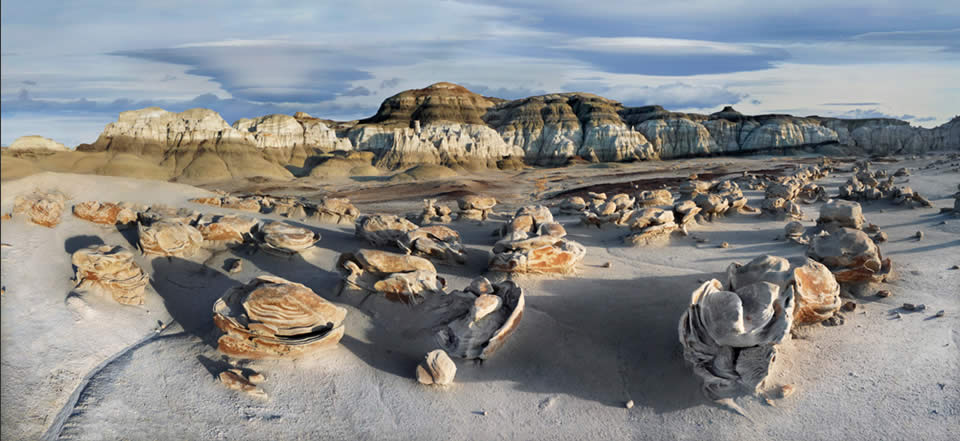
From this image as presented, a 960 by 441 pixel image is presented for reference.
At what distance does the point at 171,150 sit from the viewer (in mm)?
56531

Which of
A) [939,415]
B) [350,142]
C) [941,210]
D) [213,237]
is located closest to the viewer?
[939,415]

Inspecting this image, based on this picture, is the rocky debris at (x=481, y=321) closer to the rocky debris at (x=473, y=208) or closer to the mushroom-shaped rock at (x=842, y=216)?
the rocky debris at (x=473, y=208)

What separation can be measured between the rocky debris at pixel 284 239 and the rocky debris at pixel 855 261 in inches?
320

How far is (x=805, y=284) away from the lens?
5.63 m

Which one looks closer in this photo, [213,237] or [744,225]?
[213,237]

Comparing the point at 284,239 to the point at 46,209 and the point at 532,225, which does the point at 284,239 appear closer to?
the point at 46,209

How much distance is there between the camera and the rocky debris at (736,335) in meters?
4.72

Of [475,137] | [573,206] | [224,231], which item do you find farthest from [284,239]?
[475,137]

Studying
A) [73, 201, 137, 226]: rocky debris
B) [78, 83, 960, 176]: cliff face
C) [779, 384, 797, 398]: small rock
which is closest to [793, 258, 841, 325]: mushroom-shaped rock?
[779, 384, 797, 398]: small rock

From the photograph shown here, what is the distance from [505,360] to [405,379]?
1148 millimetres

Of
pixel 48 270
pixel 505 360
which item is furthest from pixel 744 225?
pixel 48 270

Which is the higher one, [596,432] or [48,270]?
[48,270]

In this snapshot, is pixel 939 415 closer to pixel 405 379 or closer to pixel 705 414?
pixel 705 414

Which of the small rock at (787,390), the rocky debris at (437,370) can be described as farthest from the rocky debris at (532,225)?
the small rock at (787,390)
